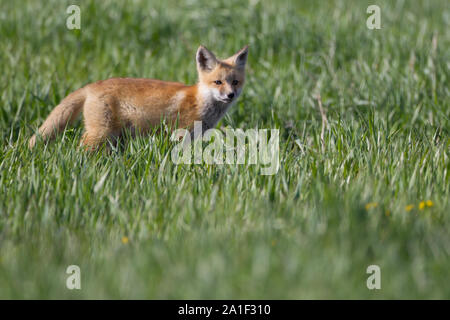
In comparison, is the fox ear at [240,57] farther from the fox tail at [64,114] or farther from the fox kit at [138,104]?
the fox tail at [64,114]

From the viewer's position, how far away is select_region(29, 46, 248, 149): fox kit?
5.54 m

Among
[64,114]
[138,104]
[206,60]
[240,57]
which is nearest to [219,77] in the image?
[206,60]

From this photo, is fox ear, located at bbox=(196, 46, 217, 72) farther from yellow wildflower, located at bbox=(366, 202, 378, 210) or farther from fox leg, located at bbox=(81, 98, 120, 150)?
yellow wildflower, located at bbox=(366, 202, 378, 210)

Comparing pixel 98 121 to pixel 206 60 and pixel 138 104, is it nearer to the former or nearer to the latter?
pixel 138 104

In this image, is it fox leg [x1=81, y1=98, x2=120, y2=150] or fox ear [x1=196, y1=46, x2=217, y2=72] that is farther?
fox ear [x1=196, y1=46, x2=217, y2=72]

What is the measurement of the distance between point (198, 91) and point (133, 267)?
304cm

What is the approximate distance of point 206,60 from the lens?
6.04 meters

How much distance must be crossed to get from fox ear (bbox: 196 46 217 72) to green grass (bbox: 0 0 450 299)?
68 cm

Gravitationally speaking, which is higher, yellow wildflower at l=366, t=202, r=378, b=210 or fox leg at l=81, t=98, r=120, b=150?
fox leg at l=81, t=98, r=120, b=150

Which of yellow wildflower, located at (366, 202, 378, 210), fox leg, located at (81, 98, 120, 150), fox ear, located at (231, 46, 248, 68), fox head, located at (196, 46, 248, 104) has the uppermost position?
fox ear, located at (231, 46, 248, 68)

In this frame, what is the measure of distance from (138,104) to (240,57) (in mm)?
1330

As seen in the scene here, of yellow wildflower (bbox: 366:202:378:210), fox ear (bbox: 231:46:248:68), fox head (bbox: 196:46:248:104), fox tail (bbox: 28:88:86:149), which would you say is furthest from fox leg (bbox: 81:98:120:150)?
yellow wildflower (bbox: 366:202:378:210)

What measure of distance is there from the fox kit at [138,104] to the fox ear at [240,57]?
186mm
